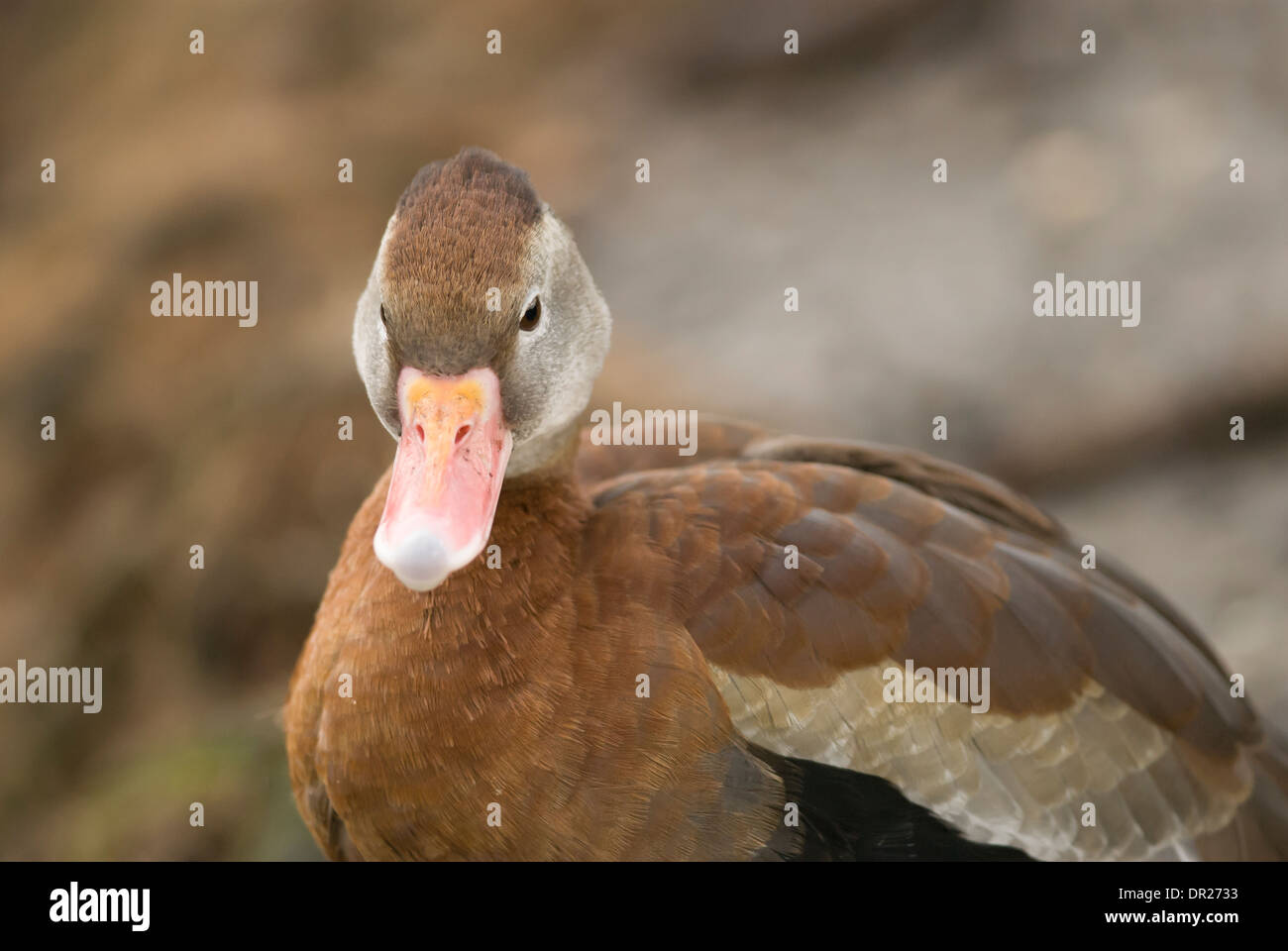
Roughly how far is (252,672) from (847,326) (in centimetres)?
281

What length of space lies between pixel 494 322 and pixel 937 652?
3.54ft

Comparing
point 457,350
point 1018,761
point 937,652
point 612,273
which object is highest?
point 612,273

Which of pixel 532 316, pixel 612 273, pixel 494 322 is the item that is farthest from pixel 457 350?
pixel 612 273

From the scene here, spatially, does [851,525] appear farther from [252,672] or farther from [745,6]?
[745,6]

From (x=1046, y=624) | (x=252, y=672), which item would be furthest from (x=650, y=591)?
(x=252, y=672)

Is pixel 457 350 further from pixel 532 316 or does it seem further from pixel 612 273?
pixel 612 273

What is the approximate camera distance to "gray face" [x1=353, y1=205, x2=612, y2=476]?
221 centimetres

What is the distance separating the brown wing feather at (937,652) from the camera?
2.37 metres

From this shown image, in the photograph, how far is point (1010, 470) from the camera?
16.3 ft

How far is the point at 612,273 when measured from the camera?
5.78 meters

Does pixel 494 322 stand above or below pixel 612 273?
below

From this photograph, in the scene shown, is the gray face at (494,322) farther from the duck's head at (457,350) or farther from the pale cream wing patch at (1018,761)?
the pale cream wing patch at (1018,761)

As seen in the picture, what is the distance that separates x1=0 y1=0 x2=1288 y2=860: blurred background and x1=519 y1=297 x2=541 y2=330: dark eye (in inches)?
78.4

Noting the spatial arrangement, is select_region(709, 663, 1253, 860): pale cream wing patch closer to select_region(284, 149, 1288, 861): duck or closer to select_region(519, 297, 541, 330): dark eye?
select_region(284, 149, 1288, 861): duck
